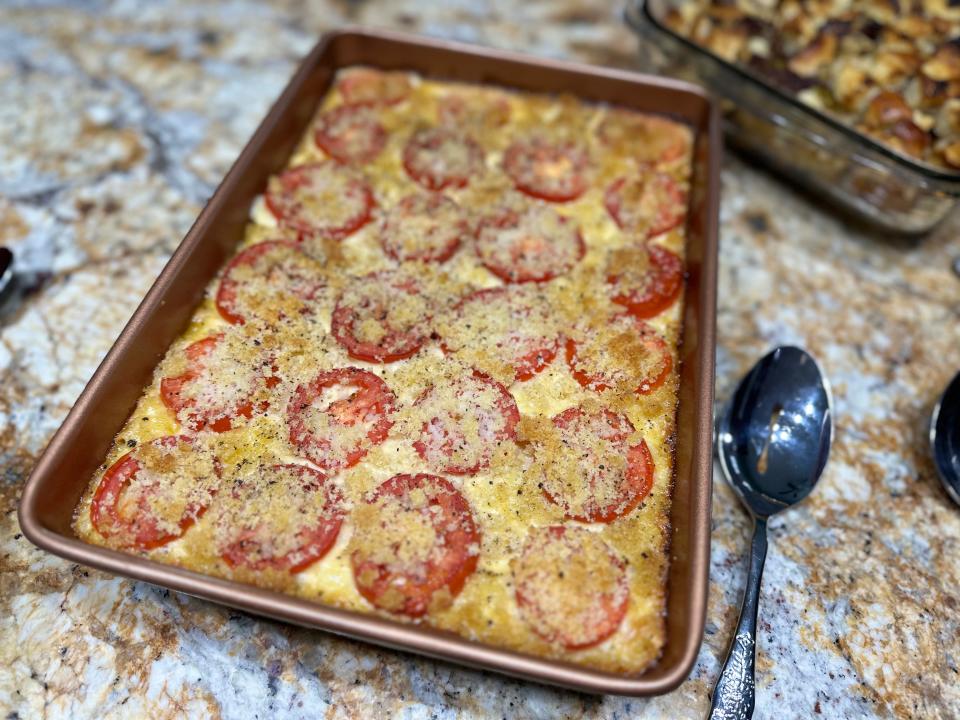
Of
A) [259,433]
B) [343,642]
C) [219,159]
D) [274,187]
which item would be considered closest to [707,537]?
[343,642]

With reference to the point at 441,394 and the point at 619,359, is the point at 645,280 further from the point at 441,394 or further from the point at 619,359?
the point at 441,394

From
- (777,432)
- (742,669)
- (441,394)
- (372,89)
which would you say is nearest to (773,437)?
(777,432)

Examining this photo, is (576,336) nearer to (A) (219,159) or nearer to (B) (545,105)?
(B) (545,105)

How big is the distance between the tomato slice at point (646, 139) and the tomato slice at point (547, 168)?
0.36ft

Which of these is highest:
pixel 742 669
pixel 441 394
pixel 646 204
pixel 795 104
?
pixel 795 104

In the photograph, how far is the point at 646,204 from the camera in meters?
1.94

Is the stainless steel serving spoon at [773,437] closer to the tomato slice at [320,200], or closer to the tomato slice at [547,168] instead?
the tomato slice at [547,168]

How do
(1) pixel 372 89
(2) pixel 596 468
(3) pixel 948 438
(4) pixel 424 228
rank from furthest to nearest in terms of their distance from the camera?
(1) pixel 372 89, (4) pixel 424 228, (3) pixel 948 438, (2) pixel 596 468

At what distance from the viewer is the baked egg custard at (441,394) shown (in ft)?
4.42

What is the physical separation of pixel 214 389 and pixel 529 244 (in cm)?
78

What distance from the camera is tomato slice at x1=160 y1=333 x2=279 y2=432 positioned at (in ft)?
4.96

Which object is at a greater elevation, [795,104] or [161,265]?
[795,104]

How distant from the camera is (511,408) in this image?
61.1 inches

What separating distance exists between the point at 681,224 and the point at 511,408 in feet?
2.44
